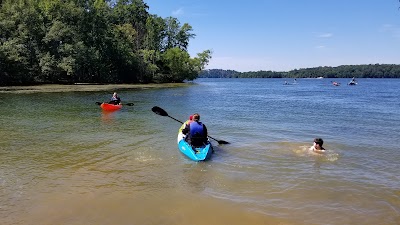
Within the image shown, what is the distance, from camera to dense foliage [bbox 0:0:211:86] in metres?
54.7

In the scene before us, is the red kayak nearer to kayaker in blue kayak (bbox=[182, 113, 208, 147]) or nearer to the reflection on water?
the reflection on water

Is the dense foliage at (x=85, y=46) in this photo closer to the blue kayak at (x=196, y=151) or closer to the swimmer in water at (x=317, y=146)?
the blue kayak at (x=196, y=151)

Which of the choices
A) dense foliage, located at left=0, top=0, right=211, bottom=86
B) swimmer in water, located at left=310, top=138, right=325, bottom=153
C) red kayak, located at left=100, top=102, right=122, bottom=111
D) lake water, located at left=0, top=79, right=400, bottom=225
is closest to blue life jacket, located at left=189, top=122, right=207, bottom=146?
lake water, located at left=0, top=79, right=400, bottom=225

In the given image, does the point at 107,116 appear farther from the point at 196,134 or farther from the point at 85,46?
the point at 85,46

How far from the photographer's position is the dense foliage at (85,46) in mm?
54688

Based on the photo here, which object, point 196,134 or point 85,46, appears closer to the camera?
point 196,134

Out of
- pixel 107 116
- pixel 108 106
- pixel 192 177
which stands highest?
pixel 192 177

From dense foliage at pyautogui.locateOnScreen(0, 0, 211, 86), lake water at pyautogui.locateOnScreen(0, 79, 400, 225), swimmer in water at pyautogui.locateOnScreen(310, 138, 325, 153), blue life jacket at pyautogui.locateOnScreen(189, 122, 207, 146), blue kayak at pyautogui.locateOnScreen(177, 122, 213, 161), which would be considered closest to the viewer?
lake water at pyautogui.locateOnScreen(0, 79, 400, 225)

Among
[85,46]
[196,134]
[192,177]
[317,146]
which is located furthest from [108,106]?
[85,46]

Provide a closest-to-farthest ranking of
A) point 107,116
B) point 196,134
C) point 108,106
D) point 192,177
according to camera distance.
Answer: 1. point 192,177
2. point 196,134
3. point 107,116
4. point 108,106

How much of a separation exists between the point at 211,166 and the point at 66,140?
7.13 metres

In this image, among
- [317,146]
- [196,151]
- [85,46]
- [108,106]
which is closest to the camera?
[196,151]

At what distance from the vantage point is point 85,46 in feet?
205

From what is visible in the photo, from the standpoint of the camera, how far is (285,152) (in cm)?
1379
